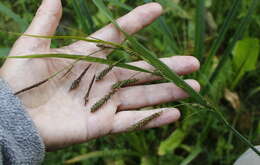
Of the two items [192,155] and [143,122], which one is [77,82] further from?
[192,155]

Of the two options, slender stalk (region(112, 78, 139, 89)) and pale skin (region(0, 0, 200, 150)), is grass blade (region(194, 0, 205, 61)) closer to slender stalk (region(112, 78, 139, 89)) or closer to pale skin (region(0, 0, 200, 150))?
pale skin (region(0, 0, 200, 150))

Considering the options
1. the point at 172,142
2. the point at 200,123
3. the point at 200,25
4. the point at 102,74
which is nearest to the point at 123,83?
the point at 102,74

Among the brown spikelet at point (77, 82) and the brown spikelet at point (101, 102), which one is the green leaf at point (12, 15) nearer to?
the brown spikelet at point (77, 82)

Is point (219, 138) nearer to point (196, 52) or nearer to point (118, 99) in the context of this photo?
point (196, 52)

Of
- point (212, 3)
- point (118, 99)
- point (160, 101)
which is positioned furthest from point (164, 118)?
point (212, 3)

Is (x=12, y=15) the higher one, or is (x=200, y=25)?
(x=12, y=15)

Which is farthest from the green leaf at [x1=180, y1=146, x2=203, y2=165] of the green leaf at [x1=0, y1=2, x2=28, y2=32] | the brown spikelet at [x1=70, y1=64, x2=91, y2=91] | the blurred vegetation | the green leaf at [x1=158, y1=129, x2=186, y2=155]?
the green leaf at [x1=0, y1=2, x2=28, y2=32]
